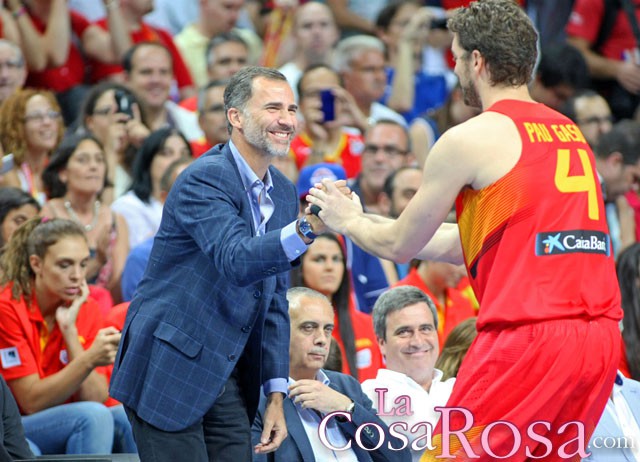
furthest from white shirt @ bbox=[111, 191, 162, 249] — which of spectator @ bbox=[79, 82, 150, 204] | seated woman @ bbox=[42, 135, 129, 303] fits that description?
spectator @ bbox=[79, 82, 150, 204]

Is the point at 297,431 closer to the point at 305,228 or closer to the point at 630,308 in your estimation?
the point at 305,228

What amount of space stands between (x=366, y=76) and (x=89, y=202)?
2946 millimetres

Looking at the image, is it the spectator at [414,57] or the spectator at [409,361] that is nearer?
the spectator at [409,361]

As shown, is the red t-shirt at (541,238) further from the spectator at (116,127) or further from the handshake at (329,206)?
the spectator at (116,127)

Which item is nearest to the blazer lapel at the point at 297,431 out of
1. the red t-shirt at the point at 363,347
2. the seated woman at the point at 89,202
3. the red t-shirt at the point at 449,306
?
the red t-shirt at the point at 363,347

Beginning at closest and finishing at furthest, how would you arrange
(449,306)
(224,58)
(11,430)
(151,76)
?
(11,430) → (449,306) → (151,76) → (224,58)

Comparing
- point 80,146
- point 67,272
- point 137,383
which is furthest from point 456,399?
point 80,146

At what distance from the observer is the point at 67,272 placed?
18.7 feet

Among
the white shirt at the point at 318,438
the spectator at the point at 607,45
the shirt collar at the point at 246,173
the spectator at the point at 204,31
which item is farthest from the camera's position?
the spectator at the point at 607,45

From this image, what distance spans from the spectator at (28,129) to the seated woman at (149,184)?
562 millimetres

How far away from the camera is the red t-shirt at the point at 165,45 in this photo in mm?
9039

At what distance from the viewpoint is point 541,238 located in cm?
350

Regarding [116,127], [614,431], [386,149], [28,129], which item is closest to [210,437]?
[614,431]

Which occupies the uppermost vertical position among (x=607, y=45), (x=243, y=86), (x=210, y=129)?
(x=607, y=45)
